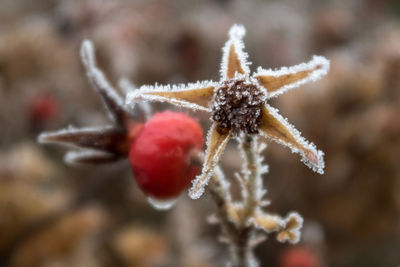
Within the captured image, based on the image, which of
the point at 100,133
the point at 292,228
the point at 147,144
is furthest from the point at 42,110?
the point at 292,228

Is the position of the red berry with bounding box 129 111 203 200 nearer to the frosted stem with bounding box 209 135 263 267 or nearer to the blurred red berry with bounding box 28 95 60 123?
the frosted stem with bounding box 209 135 263 267

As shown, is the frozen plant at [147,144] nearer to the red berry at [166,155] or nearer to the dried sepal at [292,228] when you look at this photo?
the red berry at [166,155]

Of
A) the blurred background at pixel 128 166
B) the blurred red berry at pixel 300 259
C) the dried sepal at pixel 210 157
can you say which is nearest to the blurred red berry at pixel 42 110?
the blurred background at pixel 128 166

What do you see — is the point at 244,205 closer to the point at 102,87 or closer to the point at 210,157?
the point at 210,157

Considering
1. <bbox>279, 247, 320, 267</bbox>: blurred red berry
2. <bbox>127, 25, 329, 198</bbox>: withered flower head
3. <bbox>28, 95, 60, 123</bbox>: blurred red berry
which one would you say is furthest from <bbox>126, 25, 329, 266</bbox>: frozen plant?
<bbox>28, 95, 60, 123</bbox>: blurred red berry

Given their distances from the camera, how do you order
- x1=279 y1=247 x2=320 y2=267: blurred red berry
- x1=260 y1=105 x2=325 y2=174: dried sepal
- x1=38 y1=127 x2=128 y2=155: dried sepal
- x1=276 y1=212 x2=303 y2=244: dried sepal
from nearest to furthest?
x1=260 y1=105 x2=325 y2=174: dried sepal, x1=276 y1=212 x2=303 y2=244: dried sepal, x1=38 y1=127 x2=128 y2=155: dried sepal, x1=279 y1=247 x2=320 y2=267: blurred red berry

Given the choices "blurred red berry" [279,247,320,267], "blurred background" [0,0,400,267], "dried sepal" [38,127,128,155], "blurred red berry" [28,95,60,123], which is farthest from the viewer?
"blurred red berry" [28,95,60,123]

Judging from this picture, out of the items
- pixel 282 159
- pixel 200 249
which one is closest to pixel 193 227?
pixel 200 249
